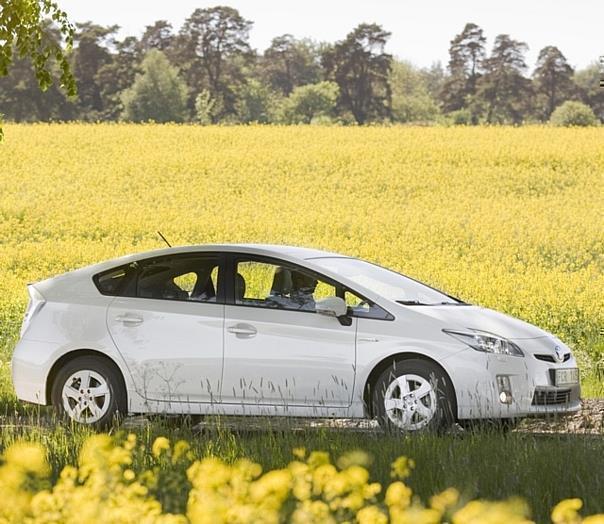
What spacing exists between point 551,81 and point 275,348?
102085 mm

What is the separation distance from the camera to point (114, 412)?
35.3 ft

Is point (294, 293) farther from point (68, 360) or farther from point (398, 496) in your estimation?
point (398, 496)

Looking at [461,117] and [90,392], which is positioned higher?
[461,117]

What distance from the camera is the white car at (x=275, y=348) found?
1012 cm

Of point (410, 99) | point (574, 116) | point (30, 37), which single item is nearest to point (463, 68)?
point (410, 99)

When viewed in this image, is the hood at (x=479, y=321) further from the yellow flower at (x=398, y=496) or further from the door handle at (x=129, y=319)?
the yellow flower at (x=398, y=496)

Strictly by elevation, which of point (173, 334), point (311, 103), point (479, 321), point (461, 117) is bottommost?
point (173, 334)

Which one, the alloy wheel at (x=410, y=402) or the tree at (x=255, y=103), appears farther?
the tree at (x=255, y=103)

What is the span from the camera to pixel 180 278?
1109 centimetres

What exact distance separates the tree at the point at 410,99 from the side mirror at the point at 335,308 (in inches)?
3614

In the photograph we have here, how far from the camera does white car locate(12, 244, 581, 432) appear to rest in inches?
398

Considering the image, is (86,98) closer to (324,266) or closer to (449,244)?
(449,244)

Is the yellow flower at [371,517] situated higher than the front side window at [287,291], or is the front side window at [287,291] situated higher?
the front side window at [287,291]

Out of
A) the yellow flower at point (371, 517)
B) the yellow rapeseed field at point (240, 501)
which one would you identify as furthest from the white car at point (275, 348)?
the yellow flower at point (371, 517)
